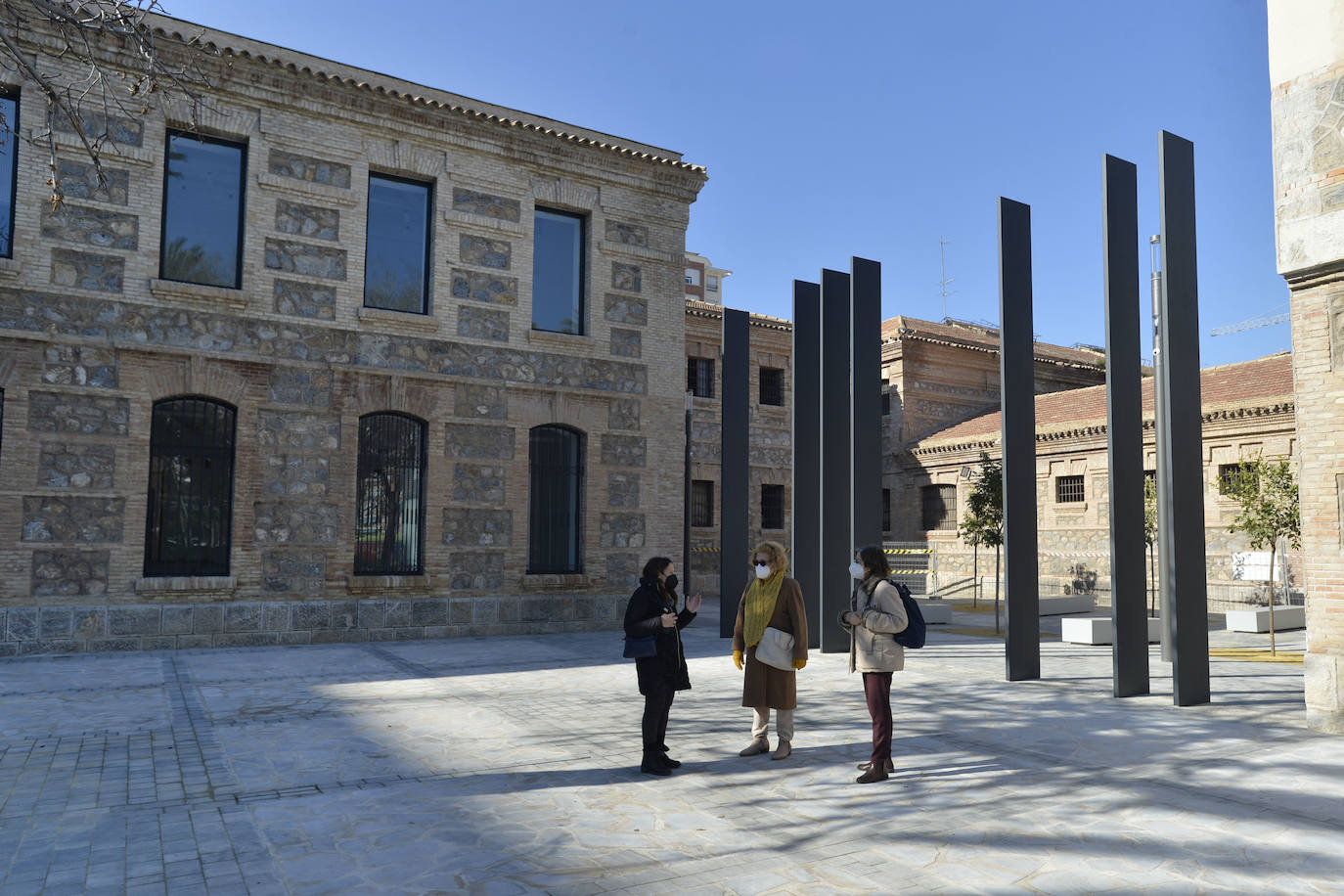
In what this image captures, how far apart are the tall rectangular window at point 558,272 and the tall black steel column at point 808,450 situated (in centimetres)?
437

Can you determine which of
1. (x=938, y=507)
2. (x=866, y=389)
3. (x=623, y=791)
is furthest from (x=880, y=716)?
(x=938, y=507)

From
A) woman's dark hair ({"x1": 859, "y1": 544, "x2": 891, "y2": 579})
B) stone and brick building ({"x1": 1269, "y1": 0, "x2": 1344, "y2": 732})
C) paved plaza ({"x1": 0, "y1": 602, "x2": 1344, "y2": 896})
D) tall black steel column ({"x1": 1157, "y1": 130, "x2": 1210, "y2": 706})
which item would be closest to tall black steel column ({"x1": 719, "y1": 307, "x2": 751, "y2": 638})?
paved plaza ({"x1": 0, "y1": 602, "x2": 1344, "y2": 896})

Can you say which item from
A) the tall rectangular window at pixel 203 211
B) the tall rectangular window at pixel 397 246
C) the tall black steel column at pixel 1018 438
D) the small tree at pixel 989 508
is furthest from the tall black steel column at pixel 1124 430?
the tall rectangular window at pixel 203 211

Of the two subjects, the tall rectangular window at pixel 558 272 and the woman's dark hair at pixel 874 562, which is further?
the tall rectangular window at pixel 558 272

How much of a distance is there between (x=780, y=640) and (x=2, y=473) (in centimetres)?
1075

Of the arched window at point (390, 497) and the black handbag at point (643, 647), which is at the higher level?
the arched window at point (390, 497)

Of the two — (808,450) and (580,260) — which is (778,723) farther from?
(580,260)

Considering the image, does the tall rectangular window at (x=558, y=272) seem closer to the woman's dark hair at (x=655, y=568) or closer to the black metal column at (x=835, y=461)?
the black metal column at (x=835, y=461)

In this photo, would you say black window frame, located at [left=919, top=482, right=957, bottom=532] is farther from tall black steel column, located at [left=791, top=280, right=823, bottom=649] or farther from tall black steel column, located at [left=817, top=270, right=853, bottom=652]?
tall black steel column, located at [left=817, top=270, right=853, bottom=652]

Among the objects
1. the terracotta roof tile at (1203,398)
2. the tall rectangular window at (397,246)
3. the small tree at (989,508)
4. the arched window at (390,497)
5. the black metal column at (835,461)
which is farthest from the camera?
the terracotta roof tile at (1203,398)

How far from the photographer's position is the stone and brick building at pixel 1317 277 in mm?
8062

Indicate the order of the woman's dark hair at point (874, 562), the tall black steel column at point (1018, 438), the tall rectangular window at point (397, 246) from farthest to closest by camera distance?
1. the tall rectangular window at point (397, 246)
2. the tall black steel column at point (1018, 438)
3. the woman's dark hair at point (874, 562)

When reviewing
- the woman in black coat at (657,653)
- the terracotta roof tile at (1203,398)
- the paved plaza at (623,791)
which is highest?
the terracotta roof tile at (1203,398)

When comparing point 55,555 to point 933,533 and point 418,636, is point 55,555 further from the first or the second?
point 933,533
